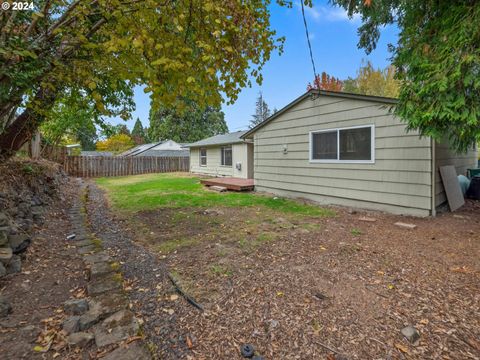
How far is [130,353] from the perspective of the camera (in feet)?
5.63

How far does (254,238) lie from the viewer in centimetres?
409

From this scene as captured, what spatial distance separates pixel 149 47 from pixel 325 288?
328 cm

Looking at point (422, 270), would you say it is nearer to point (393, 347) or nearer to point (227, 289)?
point (393, 347)

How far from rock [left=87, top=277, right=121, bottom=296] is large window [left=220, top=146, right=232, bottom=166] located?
35.6 ft

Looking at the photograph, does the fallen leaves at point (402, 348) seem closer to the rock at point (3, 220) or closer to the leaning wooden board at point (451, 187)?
the rock at point (3, 220)

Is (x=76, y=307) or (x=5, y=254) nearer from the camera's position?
(x=76, y=307)

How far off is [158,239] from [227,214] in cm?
202

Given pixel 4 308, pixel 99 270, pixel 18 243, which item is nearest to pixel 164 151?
pixel 18 243

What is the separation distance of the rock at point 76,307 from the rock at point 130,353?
0.65m

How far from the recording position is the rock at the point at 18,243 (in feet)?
9.91

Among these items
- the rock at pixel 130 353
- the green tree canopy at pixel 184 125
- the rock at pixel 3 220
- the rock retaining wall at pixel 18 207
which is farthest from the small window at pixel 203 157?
the green tree canopy at pixel 184 125

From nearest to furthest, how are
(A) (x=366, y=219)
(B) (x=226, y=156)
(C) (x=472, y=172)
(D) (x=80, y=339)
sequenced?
1. (D) (x=80, y=339)
2. (A) (x=366, y=219)
3. (C) (x=472, y=172)
4. (B) (x=226, y=156)

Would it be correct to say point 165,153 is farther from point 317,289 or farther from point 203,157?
point 317,289

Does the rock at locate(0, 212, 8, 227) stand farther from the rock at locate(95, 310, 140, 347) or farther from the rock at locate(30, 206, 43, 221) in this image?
the rock at locate(95, 310, 140, 347)
